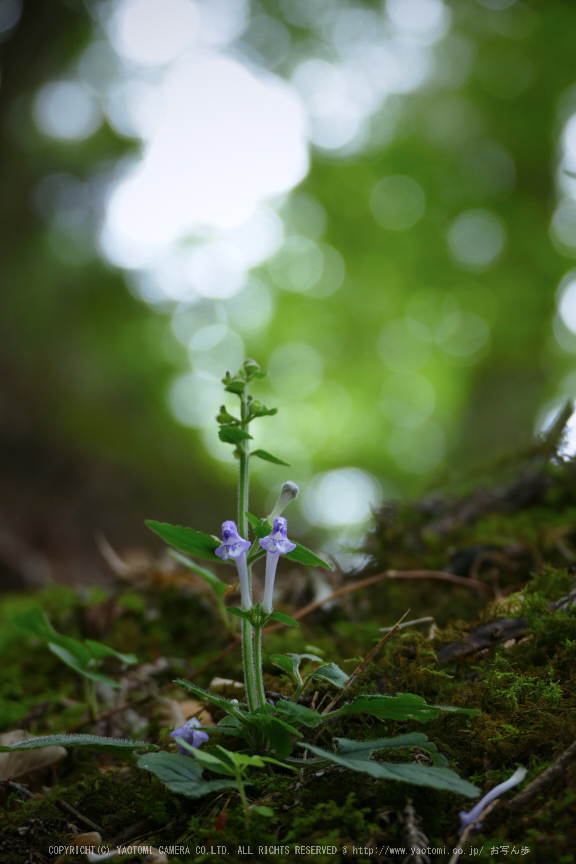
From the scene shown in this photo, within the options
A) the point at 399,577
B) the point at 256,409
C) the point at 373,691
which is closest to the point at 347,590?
the point at 399,577

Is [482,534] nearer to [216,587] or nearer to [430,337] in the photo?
[216,587]

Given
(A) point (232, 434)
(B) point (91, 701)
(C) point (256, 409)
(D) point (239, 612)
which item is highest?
(C) point (256, 409)

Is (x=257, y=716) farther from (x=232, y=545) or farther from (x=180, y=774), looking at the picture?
(x=232, y=545)

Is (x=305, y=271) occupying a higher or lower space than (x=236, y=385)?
higher

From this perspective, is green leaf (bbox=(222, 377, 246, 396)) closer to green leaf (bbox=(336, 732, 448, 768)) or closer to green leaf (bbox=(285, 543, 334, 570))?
green leaf (bbox=(285, 543, 334, 570))

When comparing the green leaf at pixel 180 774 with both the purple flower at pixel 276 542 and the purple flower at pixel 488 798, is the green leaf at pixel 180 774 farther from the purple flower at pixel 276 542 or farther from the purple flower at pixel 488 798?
the purple flower at pixel 488 798

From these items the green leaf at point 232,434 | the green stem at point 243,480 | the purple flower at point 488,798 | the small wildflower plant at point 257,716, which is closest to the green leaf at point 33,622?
the small wildflower plant at point 257,716

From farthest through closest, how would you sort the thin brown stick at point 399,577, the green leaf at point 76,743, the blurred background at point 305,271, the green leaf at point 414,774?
the blurred background at point 305,271 → the thin brown stick at point 399,577 → the green leaf at point 76,743 → the green leaf at point 414,774
